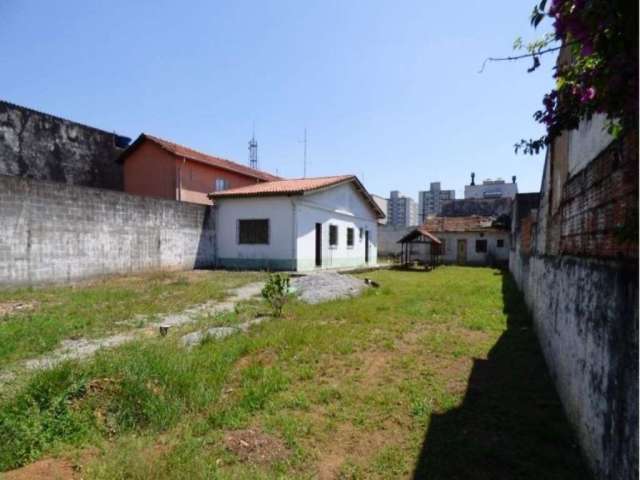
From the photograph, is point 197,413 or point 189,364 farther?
point 189,364

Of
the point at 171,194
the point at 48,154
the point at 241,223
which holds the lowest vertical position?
the point at 241,223

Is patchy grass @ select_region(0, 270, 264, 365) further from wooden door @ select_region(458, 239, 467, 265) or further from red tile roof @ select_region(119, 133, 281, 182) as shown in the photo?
wooden door @ select_region(458, 239, 467, 265)

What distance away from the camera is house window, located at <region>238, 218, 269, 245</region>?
57.7ft

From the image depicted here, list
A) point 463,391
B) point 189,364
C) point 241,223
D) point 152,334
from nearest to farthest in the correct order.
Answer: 1. point 463,391
2. point 189,364
3. point 152,334
4. point 241,223

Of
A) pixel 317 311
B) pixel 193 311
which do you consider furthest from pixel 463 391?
pixel 193 311

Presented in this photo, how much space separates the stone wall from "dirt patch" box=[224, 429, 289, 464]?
793 inches

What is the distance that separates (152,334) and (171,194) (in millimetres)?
14874

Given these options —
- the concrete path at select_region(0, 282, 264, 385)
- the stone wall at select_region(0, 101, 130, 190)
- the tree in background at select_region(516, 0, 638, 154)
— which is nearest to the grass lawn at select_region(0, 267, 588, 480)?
the concrete path at select_region(0, 282, 264, 385)

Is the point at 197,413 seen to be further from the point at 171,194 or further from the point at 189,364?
the point at 171,194

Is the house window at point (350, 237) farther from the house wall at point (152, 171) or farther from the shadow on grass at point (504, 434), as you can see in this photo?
the shadow on grass at point (504, 434)

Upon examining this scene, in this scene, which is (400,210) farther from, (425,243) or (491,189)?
(425,243)

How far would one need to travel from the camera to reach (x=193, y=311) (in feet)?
28.3

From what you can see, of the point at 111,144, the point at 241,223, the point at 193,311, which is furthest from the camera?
the point at 111,144

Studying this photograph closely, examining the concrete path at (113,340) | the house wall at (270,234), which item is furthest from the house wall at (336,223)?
the concrete path at (113,340)
